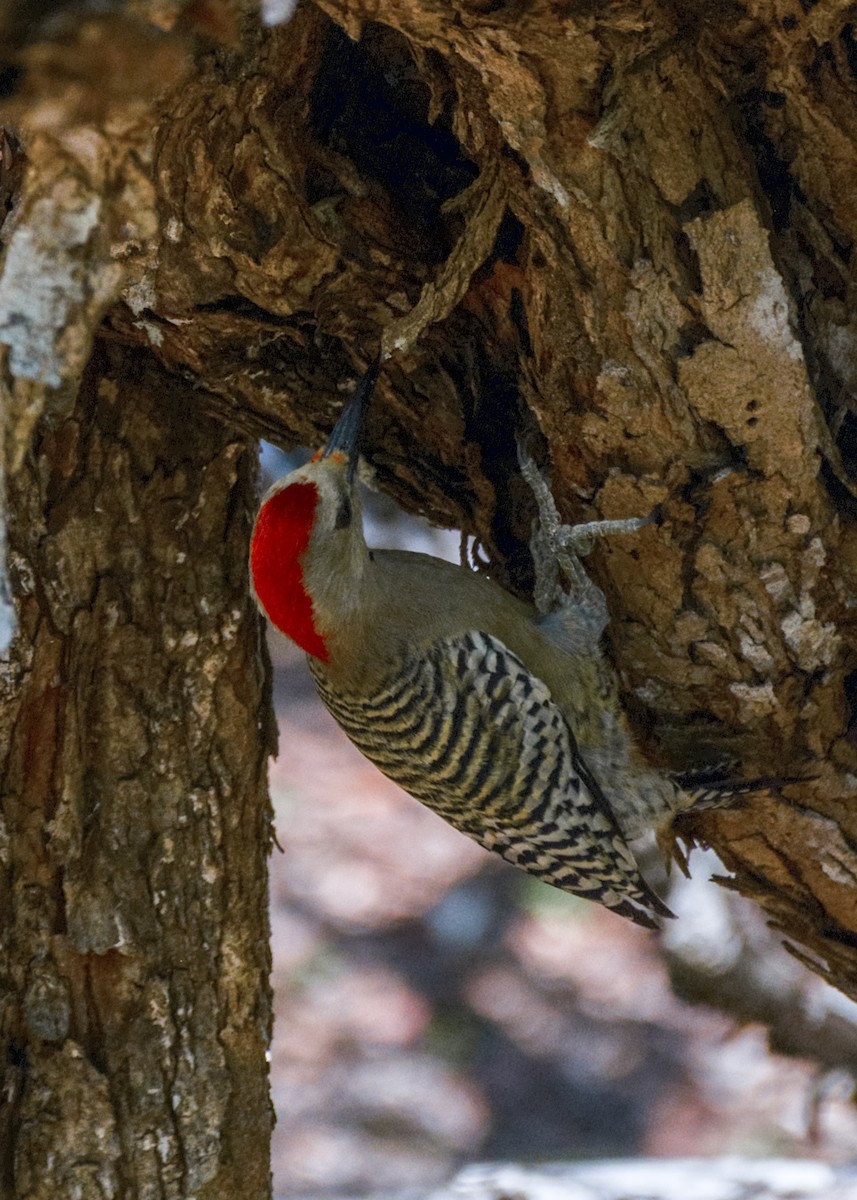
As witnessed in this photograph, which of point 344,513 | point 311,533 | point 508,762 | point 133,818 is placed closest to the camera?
point 133,818

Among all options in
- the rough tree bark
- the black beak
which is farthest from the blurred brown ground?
the black beak

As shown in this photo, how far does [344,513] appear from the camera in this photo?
10.8ft

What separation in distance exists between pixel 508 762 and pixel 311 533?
790mm

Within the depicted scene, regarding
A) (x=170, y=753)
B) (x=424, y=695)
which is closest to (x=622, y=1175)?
(x=424, y=695)

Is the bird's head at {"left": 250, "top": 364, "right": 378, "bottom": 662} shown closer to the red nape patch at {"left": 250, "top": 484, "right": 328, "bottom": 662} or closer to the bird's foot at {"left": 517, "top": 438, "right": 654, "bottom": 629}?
the red nape patch at {"left": 250, "top": 484, "right": 328, "bottom": 662}

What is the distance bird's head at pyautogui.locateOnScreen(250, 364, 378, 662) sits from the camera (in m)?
3.06

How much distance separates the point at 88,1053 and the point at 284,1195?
3689mm

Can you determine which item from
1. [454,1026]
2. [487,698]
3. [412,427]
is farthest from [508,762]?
[454,1026]

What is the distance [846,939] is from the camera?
3.26 metres

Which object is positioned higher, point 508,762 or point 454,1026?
point 508,762

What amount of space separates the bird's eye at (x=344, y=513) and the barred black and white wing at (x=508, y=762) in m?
0.43

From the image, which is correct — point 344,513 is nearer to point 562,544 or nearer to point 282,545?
point 282,545

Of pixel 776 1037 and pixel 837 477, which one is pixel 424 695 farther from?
pixel 776 1037

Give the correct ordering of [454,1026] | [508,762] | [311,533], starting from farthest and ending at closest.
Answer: [454,1026] < [508,762] < [311,533]
